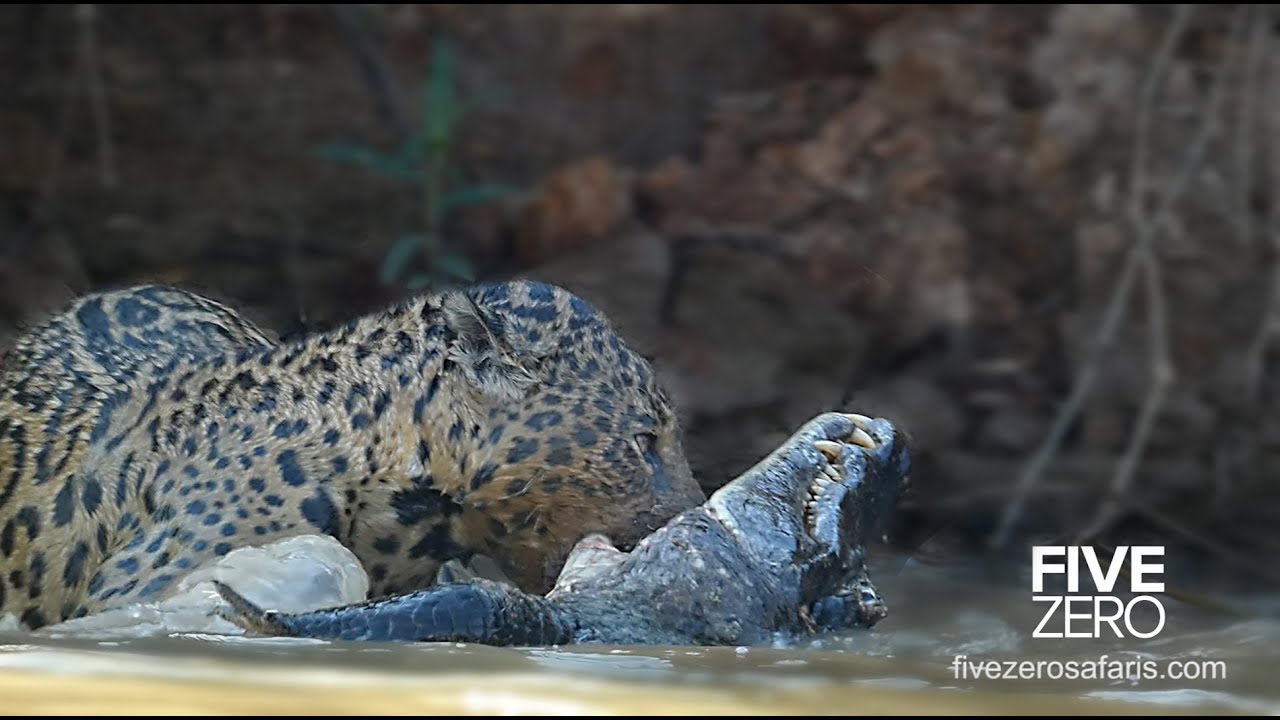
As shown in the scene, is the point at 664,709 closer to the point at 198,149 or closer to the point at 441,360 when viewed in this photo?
the point at 441,360

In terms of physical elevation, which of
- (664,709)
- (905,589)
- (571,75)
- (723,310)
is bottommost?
(664,709)

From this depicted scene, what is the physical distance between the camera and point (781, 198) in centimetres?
823

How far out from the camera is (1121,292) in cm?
716

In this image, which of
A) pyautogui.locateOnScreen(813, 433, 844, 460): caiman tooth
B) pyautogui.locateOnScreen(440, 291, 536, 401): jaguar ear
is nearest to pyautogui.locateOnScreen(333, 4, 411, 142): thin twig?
pyautogui.locateOnScreen(440, 291, 536, 401): jaguar ear

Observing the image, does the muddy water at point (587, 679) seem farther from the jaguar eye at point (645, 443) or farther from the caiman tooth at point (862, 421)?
the jaguar eye at point (645, 443)

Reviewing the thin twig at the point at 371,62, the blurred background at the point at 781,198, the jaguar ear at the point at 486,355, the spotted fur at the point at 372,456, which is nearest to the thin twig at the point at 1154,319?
the blurred background at the point at 781,198

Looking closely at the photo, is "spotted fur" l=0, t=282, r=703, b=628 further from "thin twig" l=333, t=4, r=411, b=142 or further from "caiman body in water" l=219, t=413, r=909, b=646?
"thin twig" l=333, t=4, r=411, b=142

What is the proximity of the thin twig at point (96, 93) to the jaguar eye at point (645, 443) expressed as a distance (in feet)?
15.1

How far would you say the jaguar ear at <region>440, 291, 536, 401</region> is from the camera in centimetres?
453

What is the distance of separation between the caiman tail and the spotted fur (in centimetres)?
63

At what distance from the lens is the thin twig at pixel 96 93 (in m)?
8.62

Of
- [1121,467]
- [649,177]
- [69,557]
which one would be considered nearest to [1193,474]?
[1121,467]

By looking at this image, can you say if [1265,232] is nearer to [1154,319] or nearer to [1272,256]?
[1272,256]

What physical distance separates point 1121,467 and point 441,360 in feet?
9.72
